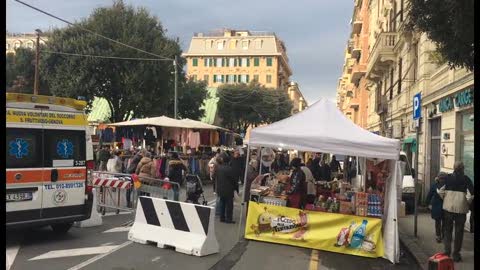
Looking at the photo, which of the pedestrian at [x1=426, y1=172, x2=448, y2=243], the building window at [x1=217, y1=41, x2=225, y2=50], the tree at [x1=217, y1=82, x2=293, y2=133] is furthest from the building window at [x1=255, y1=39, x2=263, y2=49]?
the pedestrian at [x1=426, y1=172, x2=448, y2=243]

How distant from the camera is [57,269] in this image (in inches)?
290

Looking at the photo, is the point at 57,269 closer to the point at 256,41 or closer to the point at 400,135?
the point at 400,135

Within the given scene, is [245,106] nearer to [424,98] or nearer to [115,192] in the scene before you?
[424,98]

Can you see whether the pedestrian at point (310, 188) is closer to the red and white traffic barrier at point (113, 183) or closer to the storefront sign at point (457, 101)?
the storefront sign at point (457, 101)

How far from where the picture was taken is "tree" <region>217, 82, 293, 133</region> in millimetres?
69688

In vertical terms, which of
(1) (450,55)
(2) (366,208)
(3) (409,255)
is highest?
(1) (450,55)

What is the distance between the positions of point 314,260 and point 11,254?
4803mm

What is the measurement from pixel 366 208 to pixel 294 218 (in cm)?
135

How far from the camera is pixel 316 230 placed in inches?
394

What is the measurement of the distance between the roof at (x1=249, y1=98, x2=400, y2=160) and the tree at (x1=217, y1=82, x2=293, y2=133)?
58.0 metres

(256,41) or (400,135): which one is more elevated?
(256,41)

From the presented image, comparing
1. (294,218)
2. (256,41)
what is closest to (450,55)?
(294,218)

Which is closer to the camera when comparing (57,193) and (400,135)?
(57,193)

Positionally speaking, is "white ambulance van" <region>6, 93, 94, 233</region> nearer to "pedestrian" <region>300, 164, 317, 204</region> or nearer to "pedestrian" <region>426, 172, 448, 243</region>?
"pedestrian" <region>300, 164, 317, 204</region>
